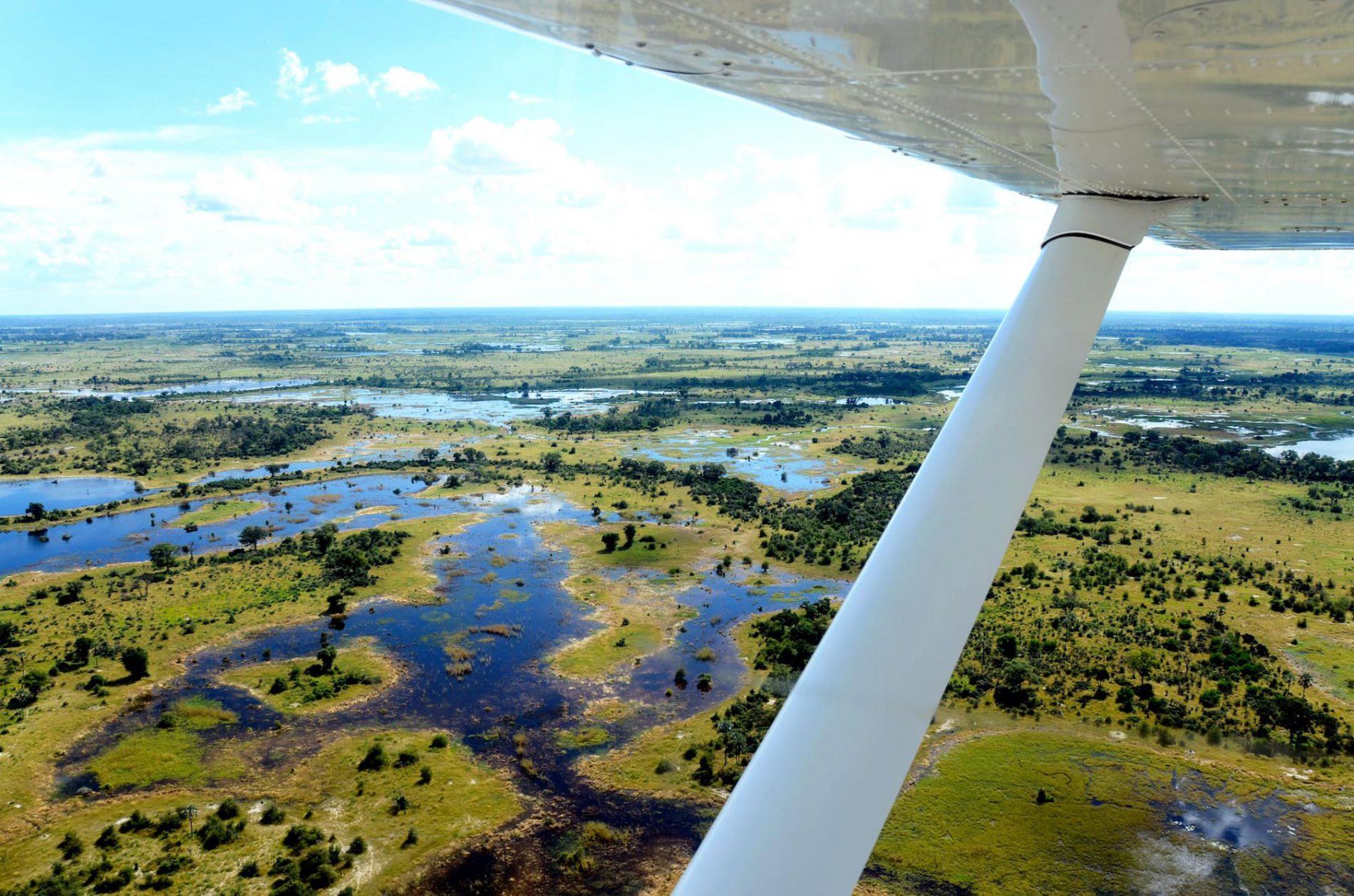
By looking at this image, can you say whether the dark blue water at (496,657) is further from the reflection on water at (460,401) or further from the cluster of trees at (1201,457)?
the reflection on water at (460,401)

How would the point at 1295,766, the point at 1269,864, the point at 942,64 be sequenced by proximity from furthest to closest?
the point at 1295,766, the point at 1269,864, the point at 942,64

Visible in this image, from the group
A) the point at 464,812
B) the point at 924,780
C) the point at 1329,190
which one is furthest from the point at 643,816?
the point at 1329,190

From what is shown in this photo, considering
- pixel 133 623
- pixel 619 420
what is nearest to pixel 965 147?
pixel 133 623

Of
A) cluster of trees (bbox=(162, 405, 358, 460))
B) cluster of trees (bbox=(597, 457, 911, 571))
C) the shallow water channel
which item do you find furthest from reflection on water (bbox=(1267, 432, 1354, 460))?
cluster of trees (bbox=(162, 405, 358, 460))

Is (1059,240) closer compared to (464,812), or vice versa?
(1059,240)

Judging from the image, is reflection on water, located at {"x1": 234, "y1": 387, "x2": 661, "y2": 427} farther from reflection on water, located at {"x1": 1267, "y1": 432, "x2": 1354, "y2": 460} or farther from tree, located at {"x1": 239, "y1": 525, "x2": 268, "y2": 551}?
reflection on water, located at {"x1": 1267, "y1": 432, "x2": 1354, "y2": 460}

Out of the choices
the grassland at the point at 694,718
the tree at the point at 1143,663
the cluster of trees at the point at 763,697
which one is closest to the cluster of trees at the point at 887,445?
the grassland at the point at 694,718

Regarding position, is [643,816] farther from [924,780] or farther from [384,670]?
[384,670]
